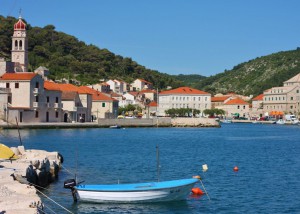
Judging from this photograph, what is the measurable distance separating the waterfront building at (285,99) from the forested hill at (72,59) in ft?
90.9

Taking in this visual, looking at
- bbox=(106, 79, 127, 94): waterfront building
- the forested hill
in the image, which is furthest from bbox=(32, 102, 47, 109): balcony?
bbox=(106, 79, 127, 94): waterfront building

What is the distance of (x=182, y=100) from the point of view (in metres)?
136

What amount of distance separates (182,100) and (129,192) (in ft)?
377

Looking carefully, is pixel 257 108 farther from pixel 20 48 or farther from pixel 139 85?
pixel 20 48

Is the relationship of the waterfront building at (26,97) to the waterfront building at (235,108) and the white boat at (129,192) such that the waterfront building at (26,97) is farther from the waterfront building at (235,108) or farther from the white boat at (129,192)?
the waterfront building at (235,108)

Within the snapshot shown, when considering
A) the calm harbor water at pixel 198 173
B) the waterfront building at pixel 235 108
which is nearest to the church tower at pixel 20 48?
the calm harbor water at pixel 198 173

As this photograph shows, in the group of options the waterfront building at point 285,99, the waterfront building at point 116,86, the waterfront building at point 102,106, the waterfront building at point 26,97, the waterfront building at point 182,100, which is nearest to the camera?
the waterfront building at point 26,97

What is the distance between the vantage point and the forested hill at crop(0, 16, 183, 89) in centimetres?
13712

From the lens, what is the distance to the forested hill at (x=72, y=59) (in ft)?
450

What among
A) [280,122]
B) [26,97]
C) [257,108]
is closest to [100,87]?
[26,97]

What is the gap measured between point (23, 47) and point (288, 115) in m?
84.1

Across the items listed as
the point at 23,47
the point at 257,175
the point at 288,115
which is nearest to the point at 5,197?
the point at 257,175

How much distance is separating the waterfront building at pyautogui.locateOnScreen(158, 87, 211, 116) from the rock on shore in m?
104

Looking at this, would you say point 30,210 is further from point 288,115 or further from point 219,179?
point 288,115
